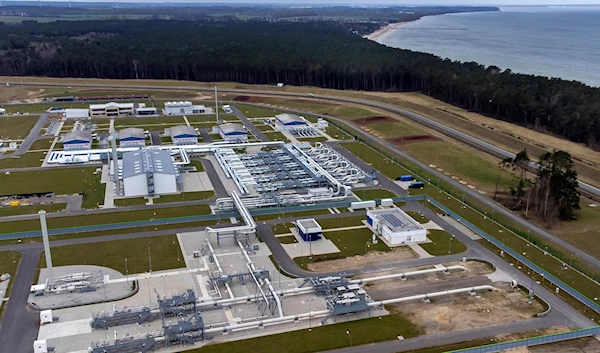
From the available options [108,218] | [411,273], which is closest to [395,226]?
[411,273]

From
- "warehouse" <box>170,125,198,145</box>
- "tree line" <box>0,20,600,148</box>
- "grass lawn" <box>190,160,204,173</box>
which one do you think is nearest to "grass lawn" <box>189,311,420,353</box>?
"grass lawn" <box>190,160,204,173</box>

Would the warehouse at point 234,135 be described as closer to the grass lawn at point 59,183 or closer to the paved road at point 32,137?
the grass lawn at point 59,183

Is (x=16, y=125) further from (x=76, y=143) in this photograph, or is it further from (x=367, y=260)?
(x=367, y=260)

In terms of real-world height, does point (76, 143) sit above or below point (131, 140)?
above

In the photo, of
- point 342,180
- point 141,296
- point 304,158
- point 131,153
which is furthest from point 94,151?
point 141,296

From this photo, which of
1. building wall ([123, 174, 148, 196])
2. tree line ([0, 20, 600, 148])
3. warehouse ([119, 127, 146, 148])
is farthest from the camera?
tree line ([0, 20, 600, 148])

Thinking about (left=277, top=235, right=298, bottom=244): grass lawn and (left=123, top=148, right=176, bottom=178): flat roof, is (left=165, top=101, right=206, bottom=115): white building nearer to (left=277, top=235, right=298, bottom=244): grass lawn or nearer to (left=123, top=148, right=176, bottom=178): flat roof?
(left=123, top=148, right=176, bottom=178): flat roof

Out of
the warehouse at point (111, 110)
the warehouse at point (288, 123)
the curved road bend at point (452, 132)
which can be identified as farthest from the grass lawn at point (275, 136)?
the warehouse at point (111, 110)
